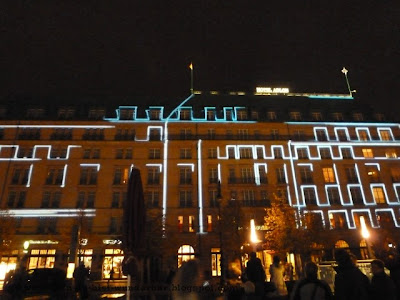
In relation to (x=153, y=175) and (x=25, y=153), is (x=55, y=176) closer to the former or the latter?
(x=25, y=153)

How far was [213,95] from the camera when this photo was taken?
175 feet

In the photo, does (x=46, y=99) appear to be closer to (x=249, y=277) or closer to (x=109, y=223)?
(x=109, y=223)

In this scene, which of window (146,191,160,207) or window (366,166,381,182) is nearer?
window (146,191,160,207)

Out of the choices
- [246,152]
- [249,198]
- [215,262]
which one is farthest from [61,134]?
[249,198]

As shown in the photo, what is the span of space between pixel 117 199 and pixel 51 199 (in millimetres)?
7926

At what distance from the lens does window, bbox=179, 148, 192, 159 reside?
43.3 meters

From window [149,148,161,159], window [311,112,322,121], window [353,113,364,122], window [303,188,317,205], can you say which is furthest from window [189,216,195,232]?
window [353,113,364,122]

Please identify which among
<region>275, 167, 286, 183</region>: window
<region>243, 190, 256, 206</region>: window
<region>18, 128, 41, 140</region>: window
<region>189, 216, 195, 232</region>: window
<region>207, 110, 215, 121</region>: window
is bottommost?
<region>189, 216, 195, 232</region>: window

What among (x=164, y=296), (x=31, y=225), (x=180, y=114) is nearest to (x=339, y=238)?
(x=180, y=114)

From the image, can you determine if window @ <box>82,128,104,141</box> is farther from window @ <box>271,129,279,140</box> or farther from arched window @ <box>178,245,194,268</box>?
window @ <box>271,129,279,140</box>

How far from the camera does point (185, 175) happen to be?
1656 inches

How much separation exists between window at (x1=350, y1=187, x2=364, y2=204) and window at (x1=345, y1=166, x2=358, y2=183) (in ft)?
3.63

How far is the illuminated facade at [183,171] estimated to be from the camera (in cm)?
3797

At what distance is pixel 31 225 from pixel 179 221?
57.0ft
